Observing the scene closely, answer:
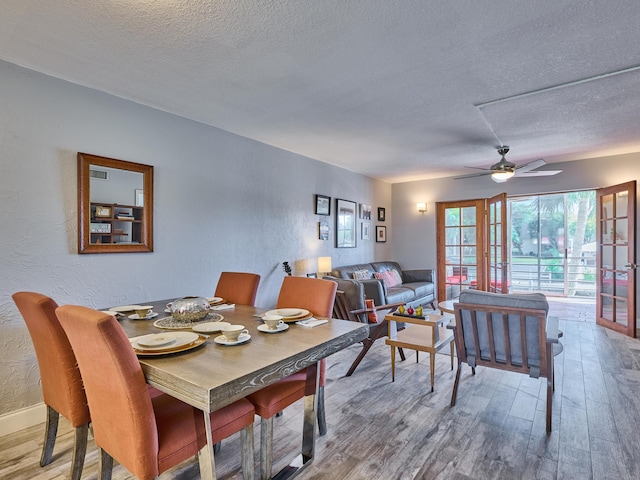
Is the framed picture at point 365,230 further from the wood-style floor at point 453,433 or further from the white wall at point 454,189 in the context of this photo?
the wood-style floor at point 453,433

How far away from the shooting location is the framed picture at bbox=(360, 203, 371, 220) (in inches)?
241

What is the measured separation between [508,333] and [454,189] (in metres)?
4.43

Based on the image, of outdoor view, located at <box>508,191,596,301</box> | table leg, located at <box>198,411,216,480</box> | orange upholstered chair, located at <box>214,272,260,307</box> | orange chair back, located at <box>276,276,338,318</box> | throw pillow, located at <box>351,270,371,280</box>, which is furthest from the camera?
outdoor view, located at <box>508,191,596,301</box>

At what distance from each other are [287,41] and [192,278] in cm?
230

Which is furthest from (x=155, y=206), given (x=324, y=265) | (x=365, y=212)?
(x=365, y=212)

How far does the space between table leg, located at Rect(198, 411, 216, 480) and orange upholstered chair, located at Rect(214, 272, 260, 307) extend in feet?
4.46

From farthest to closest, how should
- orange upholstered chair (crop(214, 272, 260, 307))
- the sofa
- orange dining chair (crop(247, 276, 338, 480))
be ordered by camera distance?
1. the sofa
2. orange upholstered chair (crop(214, 272, 260, 307))
3. orange dining chair (crop(247, 276, 338, 480))

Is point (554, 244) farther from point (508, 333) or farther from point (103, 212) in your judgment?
point (103, 212)

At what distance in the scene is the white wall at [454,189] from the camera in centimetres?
492

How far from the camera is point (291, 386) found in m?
1.85

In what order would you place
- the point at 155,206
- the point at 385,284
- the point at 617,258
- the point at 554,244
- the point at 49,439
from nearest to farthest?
the point at 49,439 → the point at 155,206 → the point at 617,258 → the point at 385,284 → the point at 554,244

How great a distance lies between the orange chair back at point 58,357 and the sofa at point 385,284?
2.39m

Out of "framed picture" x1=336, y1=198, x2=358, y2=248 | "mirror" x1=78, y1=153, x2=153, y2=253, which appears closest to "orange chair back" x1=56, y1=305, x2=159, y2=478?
"mirror" x1=78, y1=153, x2=153, y2=253

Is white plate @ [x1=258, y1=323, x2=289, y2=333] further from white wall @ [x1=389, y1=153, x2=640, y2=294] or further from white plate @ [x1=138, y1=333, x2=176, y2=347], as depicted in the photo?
white wall @ [x1=389, y1=153, x2=640, y2=294]
